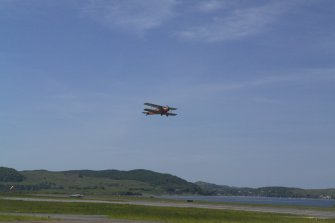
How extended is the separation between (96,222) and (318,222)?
28120 millimetres

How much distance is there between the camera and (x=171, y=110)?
75.0 meters

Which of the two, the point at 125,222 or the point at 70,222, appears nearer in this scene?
the point at 70,222

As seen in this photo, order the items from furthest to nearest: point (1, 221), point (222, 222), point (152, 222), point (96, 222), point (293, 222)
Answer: point (293, 222) < point (222, 222) < point (152, 222) < point (96, 222) < point (1, 221)

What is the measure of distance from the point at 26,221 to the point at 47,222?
7.24 feet

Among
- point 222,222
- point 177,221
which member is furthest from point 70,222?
point 222,222

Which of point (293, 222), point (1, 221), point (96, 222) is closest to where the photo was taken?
point (1, 221)

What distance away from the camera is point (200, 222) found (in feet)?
191

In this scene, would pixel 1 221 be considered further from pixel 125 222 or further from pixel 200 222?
pixel 200 222

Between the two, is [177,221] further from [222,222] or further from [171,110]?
[171,110]

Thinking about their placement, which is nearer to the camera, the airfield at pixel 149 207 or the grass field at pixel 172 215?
the airfield at pixel 149 207

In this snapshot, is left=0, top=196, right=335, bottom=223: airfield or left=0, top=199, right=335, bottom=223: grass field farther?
left=0, top=199, right=335, bottom=223: grass field

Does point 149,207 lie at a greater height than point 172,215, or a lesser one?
greater

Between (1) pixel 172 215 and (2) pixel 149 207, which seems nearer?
(1) pixel 172 215

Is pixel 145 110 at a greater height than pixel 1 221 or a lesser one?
greater
